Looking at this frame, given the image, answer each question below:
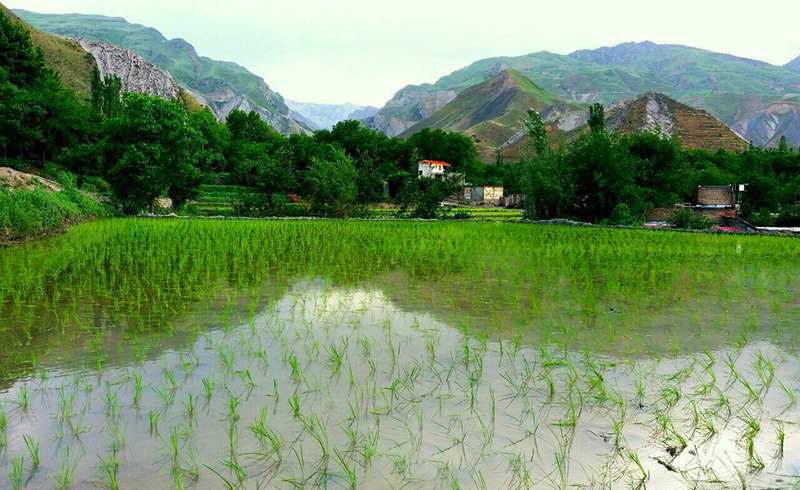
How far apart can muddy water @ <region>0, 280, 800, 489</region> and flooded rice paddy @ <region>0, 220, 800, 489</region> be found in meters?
0.02

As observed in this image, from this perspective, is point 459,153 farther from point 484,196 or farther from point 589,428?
point 589,428

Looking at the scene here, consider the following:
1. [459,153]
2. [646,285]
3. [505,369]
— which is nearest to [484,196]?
[459,153]

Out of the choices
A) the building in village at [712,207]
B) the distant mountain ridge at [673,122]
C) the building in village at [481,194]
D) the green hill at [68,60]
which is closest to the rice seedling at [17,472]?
the building in village at [712,207]

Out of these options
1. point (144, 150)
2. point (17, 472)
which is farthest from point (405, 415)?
point (144, 150)

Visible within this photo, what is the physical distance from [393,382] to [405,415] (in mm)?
706

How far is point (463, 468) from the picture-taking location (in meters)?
3.03

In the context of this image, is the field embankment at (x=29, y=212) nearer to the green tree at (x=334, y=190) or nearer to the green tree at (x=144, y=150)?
the green tree at (x=144, y=150)

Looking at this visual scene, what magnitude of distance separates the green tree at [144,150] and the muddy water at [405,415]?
31.7 m

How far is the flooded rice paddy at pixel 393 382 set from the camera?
304 cm

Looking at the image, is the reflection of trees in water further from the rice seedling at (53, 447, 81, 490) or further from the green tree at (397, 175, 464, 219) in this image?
the green tree at (397, 175, 464, 219)

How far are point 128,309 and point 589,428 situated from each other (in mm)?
6672

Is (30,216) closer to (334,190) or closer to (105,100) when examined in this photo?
(334,190)

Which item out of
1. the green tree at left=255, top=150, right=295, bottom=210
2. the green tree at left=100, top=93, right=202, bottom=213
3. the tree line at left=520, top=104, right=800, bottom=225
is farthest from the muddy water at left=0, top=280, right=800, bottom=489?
the green tree at left=255, top=150, right=295, bottom=210

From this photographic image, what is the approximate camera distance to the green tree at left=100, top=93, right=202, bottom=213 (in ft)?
108
